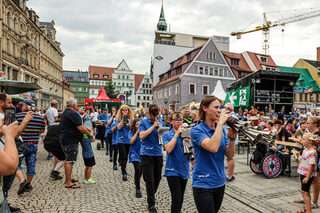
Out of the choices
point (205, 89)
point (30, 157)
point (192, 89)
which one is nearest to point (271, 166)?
point (30, 157)

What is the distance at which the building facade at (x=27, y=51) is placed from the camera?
29266 millimetres

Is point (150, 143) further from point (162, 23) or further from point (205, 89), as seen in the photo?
point (162, 23)

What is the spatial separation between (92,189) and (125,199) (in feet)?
3.72

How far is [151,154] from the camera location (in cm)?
458

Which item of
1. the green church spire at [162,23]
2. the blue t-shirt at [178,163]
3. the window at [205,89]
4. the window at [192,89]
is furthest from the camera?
the green church spire at [162,23]

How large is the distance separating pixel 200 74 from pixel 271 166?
33239 mm

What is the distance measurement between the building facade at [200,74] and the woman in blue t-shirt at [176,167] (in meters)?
35.1

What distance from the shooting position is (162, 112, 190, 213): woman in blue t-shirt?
3.54 m

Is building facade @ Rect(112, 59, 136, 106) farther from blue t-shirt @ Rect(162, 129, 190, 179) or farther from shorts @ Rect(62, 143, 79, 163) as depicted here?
blue t-shirt @ Rect(162, 129, 190, 179)

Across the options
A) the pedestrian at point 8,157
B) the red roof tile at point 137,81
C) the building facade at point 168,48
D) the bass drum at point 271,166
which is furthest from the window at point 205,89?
the red roof tile at point 137,81

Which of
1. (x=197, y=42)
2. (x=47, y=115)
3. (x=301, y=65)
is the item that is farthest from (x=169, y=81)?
(x=47, y=115)

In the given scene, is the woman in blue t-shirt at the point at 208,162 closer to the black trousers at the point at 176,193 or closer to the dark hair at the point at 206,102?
the dark hair at the point at 206,102

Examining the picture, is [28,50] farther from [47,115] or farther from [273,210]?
[273,210]

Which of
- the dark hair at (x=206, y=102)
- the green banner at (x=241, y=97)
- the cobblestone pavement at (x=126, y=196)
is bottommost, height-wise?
the cobblestone pavement at (x=126, y=196)
